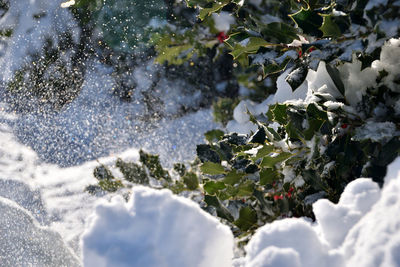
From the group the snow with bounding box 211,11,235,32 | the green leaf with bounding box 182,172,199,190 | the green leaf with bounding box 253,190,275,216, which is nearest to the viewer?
the green leaf with bounding box 253,190,275,216

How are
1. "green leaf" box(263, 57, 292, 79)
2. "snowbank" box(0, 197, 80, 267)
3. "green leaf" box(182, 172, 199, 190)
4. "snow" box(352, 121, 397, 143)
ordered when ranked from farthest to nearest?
"snowbank" box(0, 197, 80, 267), "green leaf" box(182, 172, 199, 190), "green leaf" box(263, 57, 292, 79), "snow" box(352, 121, 397, 143)

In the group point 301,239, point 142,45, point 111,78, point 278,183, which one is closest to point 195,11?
point 142,45

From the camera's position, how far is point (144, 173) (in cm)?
96

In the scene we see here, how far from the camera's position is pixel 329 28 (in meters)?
0.47

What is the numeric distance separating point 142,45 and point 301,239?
6.20ft

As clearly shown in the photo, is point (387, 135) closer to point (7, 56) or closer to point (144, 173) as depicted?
point (144, 173)

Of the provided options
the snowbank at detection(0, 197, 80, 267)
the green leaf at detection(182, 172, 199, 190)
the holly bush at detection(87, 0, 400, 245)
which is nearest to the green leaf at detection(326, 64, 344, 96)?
the holly bush at detection(87, 0, 400, 245)

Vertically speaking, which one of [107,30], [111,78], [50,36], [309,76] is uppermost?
[309,76]

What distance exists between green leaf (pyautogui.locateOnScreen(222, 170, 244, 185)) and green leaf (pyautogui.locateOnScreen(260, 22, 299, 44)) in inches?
9.4

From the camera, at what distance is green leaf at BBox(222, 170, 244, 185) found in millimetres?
689

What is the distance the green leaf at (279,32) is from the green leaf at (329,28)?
71 mm

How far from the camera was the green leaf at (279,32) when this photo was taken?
21.1 inches

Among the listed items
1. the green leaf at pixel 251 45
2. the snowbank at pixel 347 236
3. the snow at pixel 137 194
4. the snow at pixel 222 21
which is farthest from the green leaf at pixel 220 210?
the snow at pixel 222 21

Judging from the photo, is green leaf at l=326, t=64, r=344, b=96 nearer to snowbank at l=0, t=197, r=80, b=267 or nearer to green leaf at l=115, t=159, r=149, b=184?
green leaf at l=115, t=159, r=149, b=184
